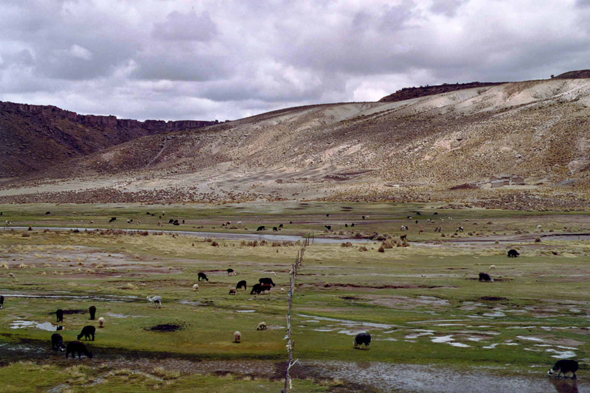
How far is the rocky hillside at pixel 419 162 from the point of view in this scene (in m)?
127

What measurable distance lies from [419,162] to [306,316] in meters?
A: 127

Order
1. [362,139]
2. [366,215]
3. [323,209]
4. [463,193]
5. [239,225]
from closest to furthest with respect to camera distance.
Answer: [239,225] → [366,215] → [323,209] → [463,193] → [362,139]

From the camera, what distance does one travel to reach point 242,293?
29.6 metres


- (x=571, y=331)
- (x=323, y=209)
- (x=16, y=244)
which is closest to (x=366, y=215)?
(x=323, y=209)

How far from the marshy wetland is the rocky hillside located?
232ft

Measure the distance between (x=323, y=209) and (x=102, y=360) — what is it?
83.5m

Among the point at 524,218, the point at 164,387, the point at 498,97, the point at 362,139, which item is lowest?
the point at 164,387

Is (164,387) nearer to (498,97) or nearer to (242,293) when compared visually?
(242,293)

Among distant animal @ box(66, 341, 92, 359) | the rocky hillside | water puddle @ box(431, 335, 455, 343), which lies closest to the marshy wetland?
water puddle @ box(431, 335, 455, 343)

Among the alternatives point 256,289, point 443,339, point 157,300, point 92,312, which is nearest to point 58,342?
point 92,312

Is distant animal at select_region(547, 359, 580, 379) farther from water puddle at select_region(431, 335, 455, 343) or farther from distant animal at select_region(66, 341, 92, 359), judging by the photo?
distant animal at select_region(66, 341, 92, 359)

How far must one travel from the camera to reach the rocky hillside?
12706 cm

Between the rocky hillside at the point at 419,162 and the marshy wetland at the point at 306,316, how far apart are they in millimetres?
70863

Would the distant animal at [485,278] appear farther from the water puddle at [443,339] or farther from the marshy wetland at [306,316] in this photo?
the water puddle at [443,339]
